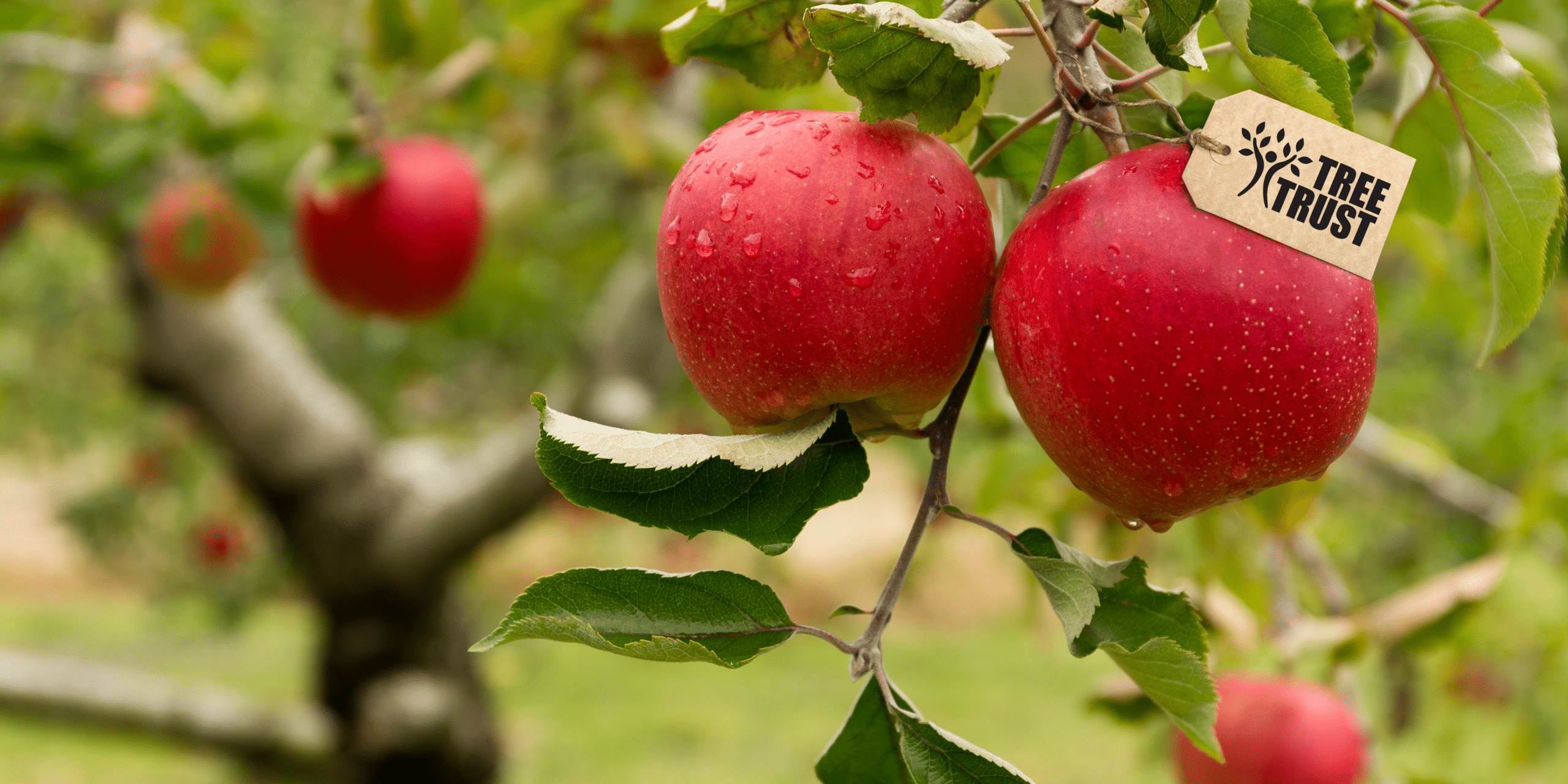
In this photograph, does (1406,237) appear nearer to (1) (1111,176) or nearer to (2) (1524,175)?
(2) (1524,175)

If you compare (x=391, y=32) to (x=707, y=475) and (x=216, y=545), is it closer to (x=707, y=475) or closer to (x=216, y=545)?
(x=707, y=475)

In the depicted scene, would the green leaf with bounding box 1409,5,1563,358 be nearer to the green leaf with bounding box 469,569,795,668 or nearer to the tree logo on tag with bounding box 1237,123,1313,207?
the tree logo on tag with bounding box 1237,123,1313,207

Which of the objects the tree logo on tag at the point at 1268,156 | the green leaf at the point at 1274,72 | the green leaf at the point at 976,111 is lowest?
the tree logo on tag at the point at 1268,156

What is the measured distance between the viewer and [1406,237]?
44.7 inches

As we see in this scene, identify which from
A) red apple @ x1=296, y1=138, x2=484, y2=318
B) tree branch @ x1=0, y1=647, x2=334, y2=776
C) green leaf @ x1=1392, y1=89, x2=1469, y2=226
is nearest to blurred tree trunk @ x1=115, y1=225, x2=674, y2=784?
tree branch @ x1=0, y1=647, x2=334, y2=776

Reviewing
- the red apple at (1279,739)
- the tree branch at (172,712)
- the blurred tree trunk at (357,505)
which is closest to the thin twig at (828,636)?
the red apple at (1279,739)

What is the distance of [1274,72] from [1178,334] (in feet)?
0.31

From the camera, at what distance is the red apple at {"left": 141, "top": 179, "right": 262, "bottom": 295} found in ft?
5.14

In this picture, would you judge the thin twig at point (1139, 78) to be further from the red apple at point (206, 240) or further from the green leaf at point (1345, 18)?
the red apple at point (206, 240)

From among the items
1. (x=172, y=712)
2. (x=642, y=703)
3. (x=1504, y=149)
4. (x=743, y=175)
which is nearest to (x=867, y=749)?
(x=743, y=175)

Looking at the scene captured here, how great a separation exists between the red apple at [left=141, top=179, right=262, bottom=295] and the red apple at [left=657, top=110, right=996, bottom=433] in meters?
1.33

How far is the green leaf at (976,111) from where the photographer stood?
0.46 meters

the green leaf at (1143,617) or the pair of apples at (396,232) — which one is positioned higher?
the pair of apples at (396,232)

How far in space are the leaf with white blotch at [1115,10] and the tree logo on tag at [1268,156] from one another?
0.19ft
